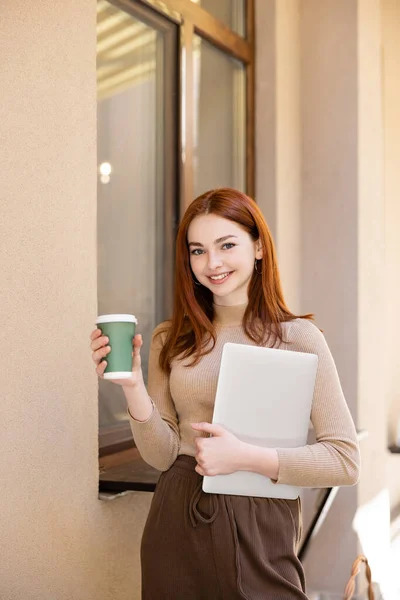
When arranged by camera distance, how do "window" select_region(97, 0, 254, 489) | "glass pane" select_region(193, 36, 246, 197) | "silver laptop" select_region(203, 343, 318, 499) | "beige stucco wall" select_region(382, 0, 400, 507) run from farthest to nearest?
1. "beige stucco wall" select_region(382, 0, 400, 507)
2. "glass pane" select_region(193, 36, 246, 197)
3. "window" select_region(97, 0, 254, 489)
4. "silver laptop" select_region(203, 343, 318, 499)

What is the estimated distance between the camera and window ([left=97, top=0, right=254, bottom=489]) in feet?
7.07

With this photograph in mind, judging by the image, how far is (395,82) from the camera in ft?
14.6

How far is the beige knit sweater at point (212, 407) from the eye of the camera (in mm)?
1307

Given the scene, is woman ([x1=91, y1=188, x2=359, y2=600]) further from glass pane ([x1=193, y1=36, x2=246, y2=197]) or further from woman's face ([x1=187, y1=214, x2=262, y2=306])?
glass pane ([x1=193, y1=36, x2=246, y2=197])

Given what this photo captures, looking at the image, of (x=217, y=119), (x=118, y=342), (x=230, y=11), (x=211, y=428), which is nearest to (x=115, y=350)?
(x=118, y=342)

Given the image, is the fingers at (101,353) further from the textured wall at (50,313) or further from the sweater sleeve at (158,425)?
the textured wall at (50,313)

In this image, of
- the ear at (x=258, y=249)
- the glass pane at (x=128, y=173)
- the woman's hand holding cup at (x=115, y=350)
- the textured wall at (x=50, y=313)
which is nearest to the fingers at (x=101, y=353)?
the woman's hand holding cup at (x=115, y=350)

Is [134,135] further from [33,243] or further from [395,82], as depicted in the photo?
[395,82]

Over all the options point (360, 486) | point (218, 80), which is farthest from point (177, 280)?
point (360, 486)

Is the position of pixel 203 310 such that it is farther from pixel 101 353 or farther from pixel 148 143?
pixel 148 143

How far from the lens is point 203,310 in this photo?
1.52 m

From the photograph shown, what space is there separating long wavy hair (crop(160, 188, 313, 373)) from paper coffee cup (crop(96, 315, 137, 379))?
250 millimetres

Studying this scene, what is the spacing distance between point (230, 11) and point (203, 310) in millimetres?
1808

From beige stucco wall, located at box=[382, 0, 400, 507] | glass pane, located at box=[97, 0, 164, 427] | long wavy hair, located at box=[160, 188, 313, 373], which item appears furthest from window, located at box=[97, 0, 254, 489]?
beige stucco wall, located at box=[382, 0, 400, 507]
